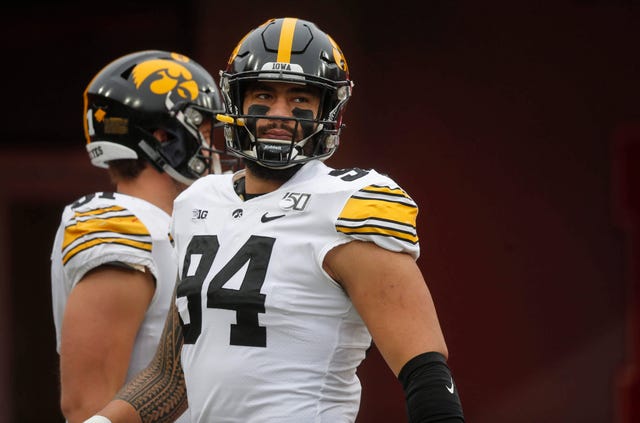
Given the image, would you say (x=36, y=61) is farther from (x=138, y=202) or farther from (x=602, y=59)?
(x=138, y=202)

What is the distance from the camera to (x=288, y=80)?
233 cm

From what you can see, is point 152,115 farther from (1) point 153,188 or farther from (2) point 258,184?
(2) point 258,184

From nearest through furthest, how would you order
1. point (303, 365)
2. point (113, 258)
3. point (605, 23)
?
point (303, 365) → point (113, 258) → point (605, 23)

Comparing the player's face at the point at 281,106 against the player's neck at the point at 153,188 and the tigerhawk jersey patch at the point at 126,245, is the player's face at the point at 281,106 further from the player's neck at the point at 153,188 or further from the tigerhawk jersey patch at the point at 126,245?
the player's neck at the point at 153,188

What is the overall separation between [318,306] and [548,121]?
3.72 m

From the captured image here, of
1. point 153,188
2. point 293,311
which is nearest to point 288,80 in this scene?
point 293,311

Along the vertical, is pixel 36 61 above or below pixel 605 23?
below

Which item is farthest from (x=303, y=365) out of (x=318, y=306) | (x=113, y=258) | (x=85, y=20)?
(x=85, y=20)

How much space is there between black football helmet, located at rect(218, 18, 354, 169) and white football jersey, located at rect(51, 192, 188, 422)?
22.4 inches

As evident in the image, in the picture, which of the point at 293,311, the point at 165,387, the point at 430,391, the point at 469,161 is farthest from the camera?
the point at 469,161

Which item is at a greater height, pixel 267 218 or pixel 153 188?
pixel 267 218

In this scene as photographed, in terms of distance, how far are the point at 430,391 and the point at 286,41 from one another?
0.78 meters

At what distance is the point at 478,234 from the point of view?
5.77 meters

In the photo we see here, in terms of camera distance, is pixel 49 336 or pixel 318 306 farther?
pixel 49 336
